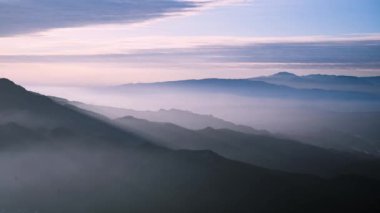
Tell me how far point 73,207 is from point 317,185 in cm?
6802

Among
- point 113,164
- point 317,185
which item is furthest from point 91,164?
point 317,185

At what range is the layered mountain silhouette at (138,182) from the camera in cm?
12755

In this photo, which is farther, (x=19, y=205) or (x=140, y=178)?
(x=140, y=178)

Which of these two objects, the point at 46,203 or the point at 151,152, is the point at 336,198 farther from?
the point at 46,203

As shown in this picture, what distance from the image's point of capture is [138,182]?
139 meters

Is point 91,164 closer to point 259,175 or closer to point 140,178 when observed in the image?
point 140,178

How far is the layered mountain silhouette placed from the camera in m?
128

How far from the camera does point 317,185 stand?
154 metres

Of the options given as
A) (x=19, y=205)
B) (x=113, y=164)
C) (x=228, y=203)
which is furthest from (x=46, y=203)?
(x=228, y=203)

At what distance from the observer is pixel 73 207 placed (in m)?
123

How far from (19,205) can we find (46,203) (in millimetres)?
5806

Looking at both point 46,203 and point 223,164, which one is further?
point 223,164

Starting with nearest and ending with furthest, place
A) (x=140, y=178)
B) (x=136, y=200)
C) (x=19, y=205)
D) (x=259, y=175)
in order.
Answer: (x=19, y=205), (x=136, y=200), (x=140, y=178), (x=259, y=175)

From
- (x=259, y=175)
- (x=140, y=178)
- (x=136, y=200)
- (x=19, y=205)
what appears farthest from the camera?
(x=259, y=175)
